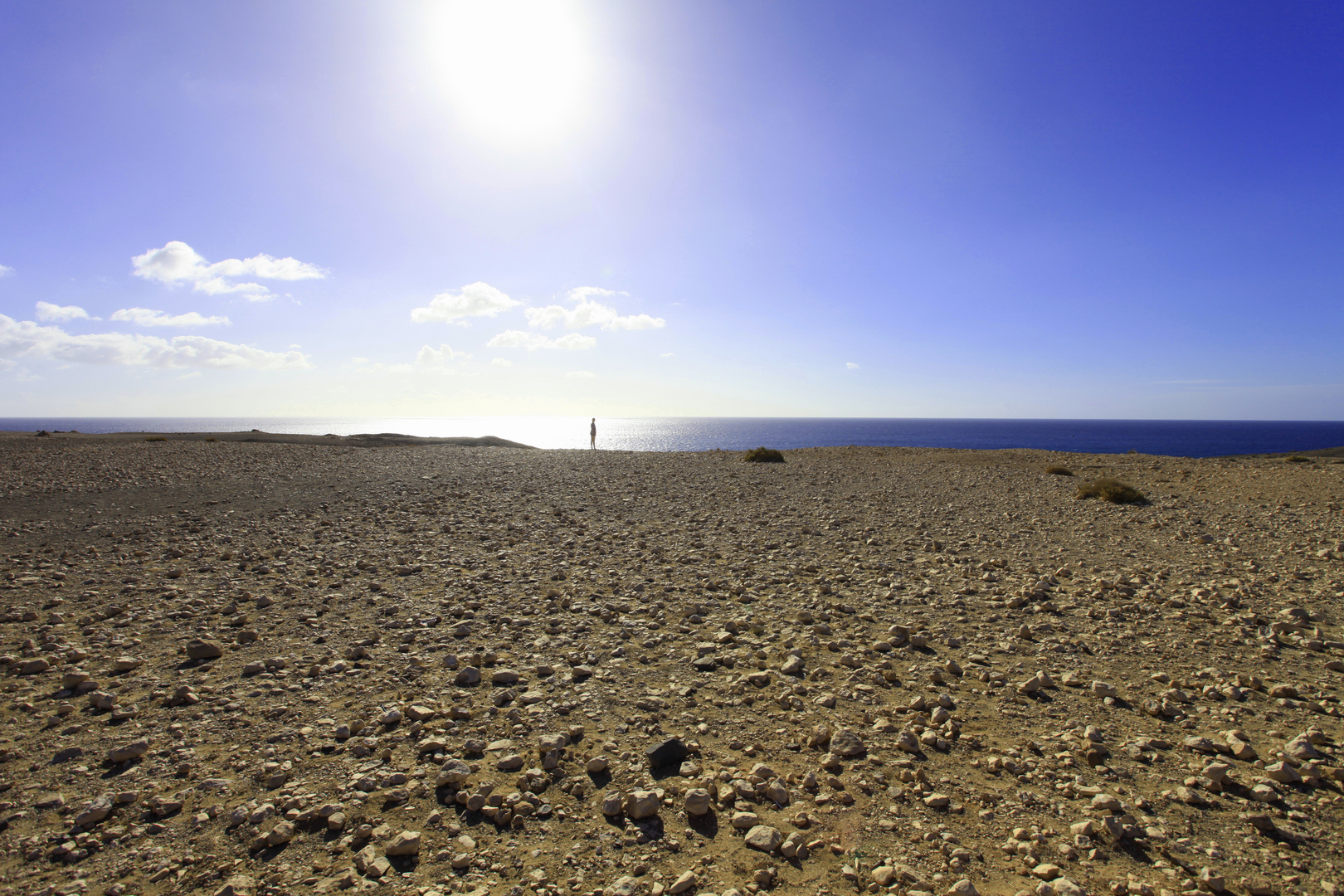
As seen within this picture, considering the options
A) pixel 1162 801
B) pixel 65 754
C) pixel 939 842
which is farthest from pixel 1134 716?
pixel 65 754

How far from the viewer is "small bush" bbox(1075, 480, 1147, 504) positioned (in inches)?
729

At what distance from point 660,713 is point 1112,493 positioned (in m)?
19.7

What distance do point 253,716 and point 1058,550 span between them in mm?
14184

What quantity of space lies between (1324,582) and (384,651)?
15.3 metres

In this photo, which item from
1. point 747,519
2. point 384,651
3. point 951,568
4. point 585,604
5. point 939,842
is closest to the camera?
point 939,842

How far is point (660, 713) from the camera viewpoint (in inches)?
223

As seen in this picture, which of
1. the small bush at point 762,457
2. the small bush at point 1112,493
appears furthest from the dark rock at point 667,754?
the small bush at point 762,457

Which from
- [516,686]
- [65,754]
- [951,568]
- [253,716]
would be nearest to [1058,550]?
[951,568]

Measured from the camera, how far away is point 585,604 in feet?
28.3

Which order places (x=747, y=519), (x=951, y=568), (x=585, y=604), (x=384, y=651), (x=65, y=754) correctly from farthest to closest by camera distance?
1. (x=747, y=519)
2. (x=951, y=568)
3. (x=585, y=604)
4. (x=384, y=651)
5. (x=65, y=754)

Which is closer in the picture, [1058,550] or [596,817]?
[596,817]

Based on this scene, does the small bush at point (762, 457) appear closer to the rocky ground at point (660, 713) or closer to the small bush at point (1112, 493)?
the small bush at point (1112, 493)

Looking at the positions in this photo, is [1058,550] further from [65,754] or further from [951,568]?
[65,754]

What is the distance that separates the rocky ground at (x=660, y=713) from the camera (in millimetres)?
3842
